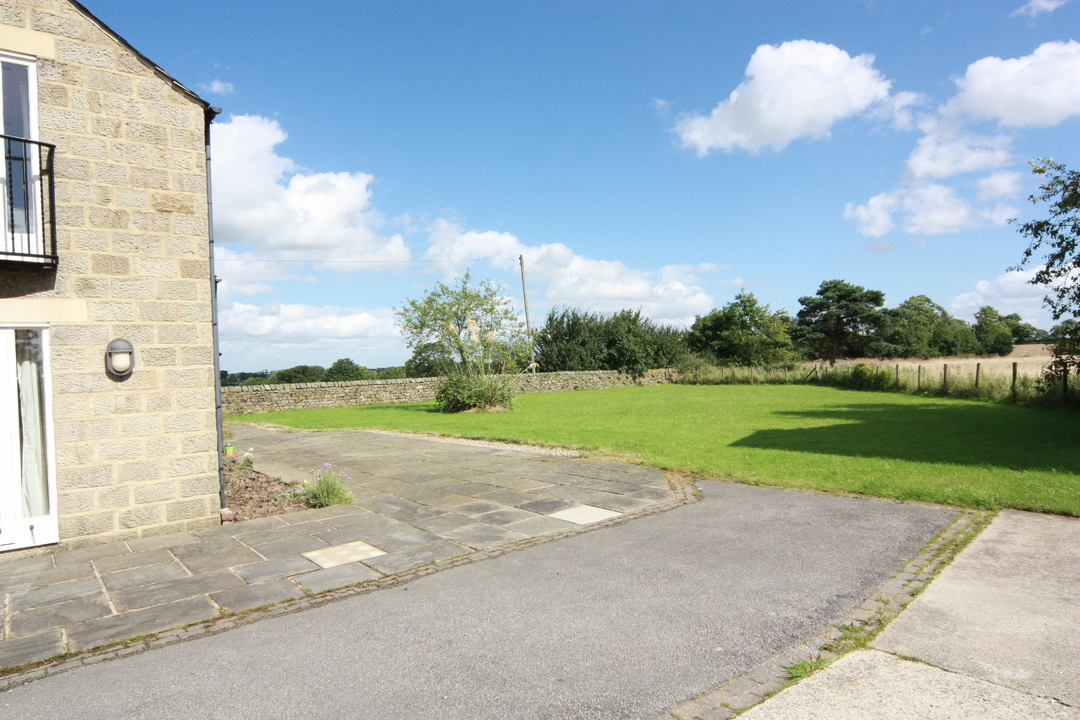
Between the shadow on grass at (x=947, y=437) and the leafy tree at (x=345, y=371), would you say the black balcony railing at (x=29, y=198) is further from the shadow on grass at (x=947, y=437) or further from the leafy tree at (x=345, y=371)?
the leafy tree at (x=345, y=371)

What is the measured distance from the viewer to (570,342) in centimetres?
3344

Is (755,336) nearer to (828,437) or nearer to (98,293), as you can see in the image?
(828,437)

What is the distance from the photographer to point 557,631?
10.7 feet

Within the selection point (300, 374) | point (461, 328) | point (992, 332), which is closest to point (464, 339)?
point (461, 328)

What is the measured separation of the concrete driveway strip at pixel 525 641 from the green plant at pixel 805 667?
0.13 metres

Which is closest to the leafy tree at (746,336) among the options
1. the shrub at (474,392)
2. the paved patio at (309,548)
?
the shrub at (474,392)

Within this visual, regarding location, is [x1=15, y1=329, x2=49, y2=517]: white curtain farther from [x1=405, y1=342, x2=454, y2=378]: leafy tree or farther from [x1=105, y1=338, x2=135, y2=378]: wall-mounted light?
[x1=405, y1=342, x2=454, y2=378]: leafy tree

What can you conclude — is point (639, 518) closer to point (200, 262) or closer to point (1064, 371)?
point (200, 262)

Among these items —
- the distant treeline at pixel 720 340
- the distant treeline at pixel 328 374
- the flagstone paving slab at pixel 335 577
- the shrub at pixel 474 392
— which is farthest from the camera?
the distant treeline at pixel 720 340

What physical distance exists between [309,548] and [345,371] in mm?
28583

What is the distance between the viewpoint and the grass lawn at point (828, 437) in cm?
653

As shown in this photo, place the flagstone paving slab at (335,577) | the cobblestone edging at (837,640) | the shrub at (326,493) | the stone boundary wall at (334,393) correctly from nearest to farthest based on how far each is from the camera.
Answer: the cobblestone edging at (837,640) → the flagstone paving slab at (335,577) → the shrub at (326,493) → the stone boundary wall at (334,393)

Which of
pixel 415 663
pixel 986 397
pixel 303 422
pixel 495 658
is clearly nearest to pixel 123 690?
pixel 415 663

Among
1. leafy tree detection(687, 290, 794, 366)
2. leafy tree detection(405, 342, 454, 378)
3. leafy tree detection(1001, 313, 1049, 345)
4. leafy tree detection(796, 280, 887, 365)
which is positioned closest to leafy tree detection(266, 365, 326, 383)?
leafy tree detection(405, 342, 454, 378)
